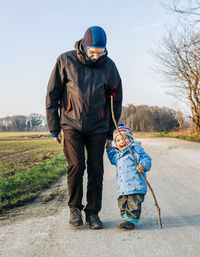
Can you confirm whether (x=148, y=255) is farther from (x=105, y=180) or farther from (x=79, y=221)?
(x=105, y=180)

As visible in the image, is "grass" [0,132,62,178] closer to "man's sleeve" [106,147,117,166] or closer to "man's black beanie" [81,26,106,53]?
"man's sleeve" [106,147,117,166]

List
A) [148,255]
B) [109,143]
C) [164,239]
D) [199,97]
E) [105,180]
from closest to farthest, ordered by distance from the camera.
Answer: [148,255] → [164,239] → [109,143] → [105,180] → [199,97]

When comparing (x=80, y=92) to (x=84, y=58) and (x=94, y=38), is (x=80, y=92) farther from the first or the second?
(x=94, y=38)

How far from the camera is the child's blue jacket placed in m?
3.41

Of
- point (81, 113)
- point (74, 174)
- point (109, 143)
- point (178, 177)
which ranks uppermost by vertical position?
point (81, 113)

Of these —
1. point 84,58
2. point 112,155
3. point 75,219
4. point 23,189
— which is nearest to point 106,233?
point 75,219

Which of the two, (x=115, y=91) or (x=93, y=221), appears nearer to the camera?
(x=93, y=221)

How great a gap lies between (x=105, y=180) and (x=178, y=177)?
1.65 meters

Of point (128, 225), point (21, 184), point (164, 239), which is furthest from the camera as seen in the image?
point (21, 184)

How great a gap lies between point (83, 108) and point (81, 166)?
0.69 m

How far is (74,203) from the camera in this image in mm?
3510

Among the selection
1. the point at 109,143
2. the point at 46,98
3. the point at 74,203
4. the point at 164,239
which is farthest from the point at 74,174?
the point at 164,239

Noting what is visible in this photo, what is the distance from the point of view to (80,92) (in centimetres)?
340

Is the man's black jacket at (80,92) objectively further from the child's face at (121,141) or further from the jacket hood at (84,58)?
the child's face at (121,141)
